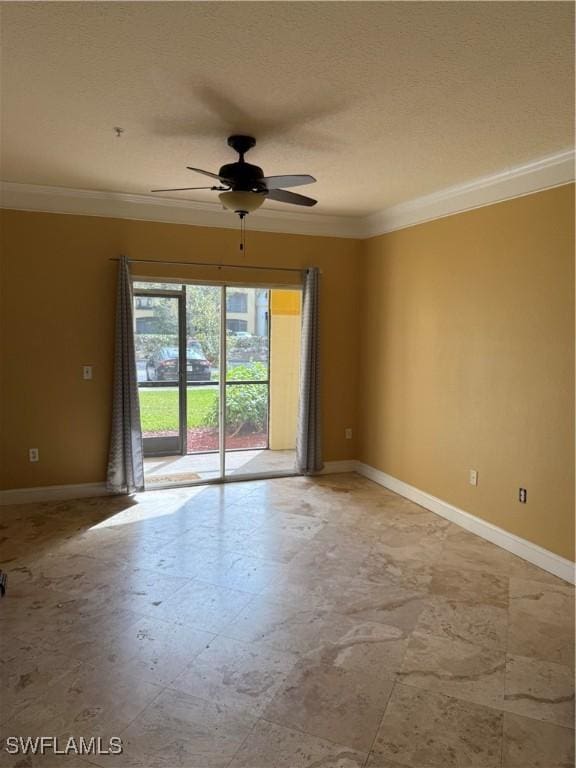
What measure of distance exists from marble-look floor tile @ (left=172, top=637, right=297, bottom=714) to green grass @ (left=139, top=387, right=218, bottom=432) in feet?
9.63

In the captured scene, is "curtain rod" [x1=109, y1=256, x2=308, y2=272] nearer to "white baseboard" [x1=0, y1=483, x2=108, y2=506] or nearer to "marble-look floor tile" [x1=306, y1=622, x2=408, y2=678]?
"white baseboard" [x1=0, y1=483, x2=108, y2=506]

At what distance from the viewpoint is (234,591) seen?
316 centimetres

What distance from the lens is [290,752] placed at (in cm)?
197

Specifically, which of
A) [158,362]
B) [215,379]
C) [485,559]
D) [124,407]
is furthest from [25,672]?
[215,379]

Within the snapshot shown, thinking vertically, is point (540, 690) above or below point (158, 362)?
below

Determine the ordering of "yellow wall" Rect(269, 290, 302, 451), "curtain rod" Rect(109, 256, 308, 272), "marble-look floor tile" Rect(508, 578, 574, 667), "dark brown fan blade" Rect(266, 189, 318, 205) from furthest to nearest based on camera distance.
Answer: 1. "yellow wall" Rect(269, 290, 302, 451)
2. "curtain rod" Rect(109, 256, 308, 272)
3. "dark brown fan blade" Rect(266, 189, 318, 205)
4. "marble-look floor tile" Rect(508, 578, 574, 667)

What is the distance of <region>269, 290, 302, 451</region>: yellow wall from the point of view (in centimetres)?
571

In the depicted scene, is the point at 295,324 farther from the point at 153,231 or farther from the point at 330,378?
the point at 153,231

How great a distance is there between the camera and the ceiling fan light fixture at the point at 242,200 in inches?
121

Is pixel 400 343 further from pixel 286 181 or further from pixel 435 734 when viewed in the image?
pixel 435 734

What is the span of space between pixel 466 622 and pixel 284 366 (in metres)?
3.46

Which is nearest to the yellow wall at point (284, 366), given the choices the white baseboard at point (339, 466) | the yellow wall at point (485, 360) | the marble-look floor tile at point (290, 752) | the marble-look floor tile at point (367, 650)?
the white baseboard at point (339, 466)

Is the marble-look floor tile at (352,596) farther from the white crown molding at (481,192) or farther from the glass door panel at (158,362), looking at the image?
the white crown molding at (481,192)

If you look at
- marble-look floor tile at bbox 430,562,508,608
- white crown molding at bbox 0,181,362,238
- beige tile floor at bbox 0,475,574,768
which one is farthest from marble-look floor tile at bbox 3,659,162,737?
white crown molding at bbox 0,181,362,238
